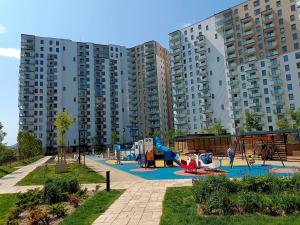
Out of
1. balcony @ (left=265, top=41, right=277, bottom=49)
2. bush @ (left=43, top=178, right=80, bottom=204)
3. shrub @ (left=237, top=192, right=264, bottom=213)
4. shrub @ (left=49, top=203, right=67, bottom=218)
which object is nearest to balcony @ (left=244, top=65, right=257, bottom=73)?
balcony @ (left=265, top=41, right=277, bottom=49)

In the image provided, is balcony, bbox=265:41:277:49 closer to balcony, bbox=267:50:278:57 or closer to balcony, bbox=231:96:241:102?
balcony, bbox=267:50:278:57

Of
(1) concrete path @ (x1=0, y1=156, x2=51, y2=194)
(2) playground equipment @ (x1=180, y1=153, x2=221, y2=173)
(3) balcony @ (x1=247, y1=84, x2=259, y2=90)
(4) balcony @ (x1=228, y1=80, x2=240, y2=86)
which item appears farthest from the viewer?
(4) balcony @ (x1=228, y1=80, x2=240, y2=86)

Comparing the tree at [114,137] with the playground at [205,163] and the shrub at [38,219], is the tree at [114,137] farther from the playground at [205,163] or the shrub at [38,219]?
the shrub at [38,219]

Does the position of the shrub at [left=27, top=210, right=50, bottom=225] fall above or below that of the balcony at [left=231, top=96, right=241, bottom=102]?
below

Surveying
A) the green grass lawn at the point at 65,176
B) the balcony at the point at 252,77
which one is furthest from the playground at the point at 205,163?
the balcony at the point at 252,77

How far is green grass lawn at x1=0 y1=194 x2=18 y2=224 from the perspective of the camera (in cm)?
969

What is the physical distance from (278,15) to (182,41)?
111 feet

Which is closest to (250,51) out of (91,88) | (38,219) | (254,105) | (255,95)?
(255,95)

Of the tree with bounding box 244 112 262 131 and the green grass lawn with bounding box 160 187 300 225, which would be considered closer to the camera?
the green grass lawn with bounding box 160 187 300 225

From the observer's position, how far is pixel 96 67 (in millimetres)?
107812

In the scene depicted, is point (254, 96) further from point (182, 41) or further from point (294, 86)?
point (182, 41)

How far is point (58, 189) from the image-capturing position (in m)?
12.0

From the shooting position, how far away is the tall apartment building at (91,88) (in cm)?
9612

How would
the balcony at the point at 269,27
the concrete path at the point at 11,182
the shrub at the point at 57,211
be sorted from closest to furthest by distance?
the shrub at the point at 57,211 < the concrete path at the point at 11,182 < the balcony at the point at 269,27
